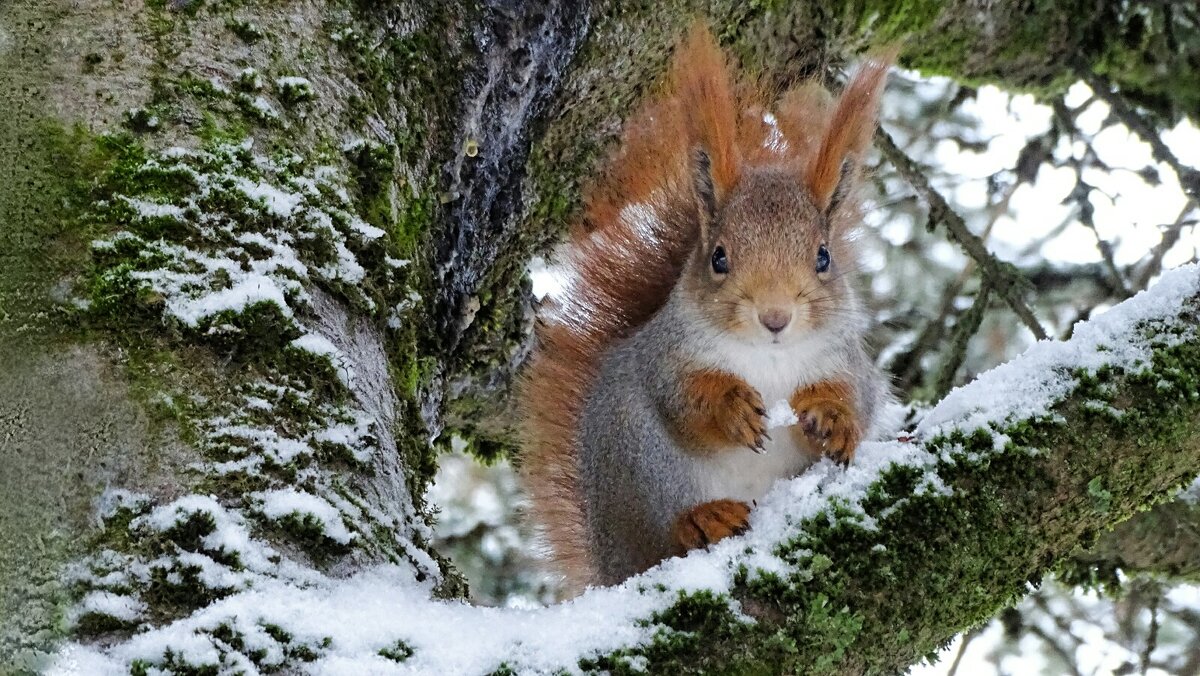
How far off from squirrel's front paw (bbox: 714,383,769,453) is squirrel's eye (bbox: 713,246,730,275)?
0.23m

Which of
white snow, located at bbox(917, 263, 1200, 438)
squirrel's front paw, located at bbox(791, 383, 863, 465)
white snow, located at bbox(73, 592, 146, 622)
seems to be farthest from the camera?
squirrel's front paw, located at bbox(791, 383, 863, 465)

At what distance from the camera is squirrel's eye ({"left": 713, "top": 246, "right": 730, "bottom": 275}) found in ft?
6.45

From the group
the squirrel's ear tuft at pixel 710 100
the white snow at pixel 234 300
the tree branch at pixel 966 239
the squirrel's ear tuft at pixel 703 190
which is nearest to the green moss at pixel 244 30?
the white snow at pixel 234 300

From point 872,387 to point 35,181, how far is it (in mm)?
1446

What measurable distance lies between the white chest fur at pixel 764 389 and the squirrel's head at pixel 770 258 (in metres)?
0.04

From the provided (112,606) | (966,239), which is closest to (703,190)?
(966,239)

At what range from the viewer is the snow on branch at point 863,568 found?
108cm

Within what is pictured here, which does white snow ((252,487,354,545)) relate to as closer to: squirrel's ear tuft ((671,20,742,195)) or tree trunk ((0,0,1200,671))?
tree trunk ((0,0,1200,671))

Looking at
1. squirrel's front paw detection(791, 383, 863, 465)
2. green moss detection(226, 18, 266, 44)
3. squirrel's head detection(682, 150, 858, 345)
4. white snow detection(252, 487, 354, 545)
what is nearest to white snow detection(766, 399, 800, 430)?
squirrel's front paw detection(791, 383, 863, 465)

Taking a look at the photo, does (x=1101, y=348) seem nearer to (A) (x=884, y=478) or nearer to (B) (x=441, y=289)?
(A) (x=884, y=478)

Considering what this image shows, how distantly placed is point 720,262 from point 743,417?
1.05ft

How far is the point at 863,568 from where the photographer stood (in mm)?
1189

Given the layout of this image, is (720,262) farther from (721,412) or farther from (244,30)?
(244,30)

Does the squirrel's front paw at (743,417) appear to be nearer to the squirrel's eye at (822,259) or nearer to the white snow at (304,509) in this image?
the squirrel's eye at (822,259)
